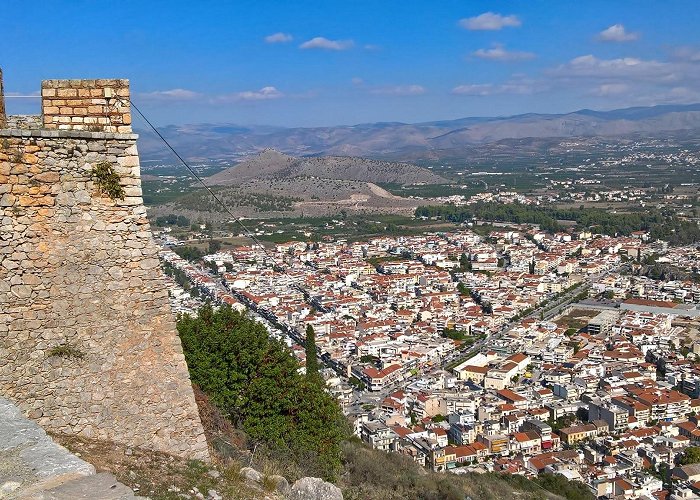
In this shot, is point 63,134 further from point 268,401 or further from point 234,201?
point 234,201

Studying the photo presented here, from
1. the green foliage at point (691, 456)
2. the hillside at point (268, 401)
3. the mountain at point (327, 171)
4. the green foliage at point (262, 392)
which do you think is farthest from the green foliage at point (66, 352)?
the mountain at point (327, 171)

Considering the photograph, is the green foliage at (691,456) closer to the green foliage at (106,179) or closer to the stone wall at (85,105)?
the green foliage at (106,179)

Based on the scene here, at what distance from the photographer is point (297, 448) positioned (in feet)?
23.7

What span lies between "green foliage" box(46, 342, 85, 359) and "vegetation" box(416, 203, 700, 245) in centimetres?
6601

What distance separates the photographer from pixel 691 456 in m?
20.6

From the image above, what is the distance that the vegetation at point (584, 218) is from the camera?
211 feet

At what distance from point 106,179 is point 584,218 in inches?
2901

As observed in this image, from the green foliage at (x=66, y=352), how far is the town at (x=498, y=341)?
644 centimetres

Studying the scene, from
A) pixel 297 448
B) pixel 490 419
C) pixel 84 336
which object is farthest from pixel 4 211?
pixel 490 419

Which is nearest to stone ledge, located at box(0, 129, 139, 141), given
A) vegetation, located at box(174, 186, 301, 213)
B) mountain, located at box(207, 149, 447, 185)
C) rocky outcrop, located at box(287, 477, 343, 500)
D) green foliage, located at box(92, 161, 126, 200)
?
green foliage, located at box(92, 161, 126, 200)

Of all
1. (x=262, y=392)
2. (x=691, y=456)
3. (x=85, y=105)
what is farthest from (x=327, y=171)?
(x=85, y=105)

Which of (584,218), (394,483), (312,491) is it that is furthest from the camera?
(584,218)

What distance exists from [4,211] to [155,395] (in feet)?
4.58

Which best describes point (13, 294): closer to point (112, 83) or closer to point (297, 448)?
point (112, 83)
